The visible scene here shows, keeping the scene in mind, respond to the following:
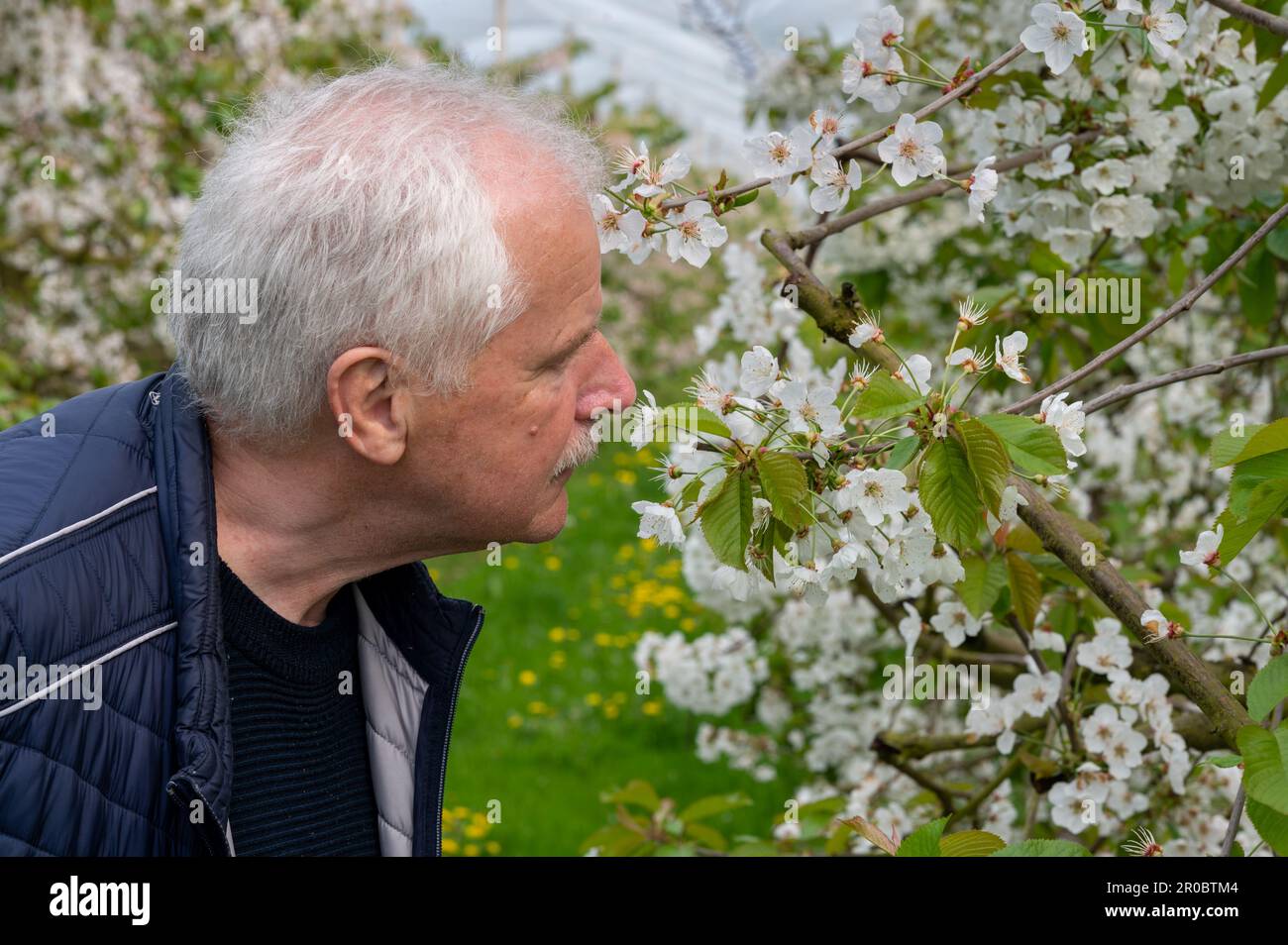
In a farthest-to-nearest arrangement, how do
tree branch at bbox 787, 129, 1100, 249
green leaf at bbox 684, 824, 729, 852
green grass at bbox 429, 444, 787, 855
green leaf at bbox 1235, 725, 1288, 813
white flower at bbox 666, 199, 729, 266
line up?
1. green grass at bbox 429, 444, 787, 855
2. green leaf at bbox 684, 824, 729, 852
3. tree branch at bbox 787, 129, 1100, 249
4. white flower at bbox 666, 199, 729, 266
5. green leaf at bbox 1235, 725, 1288, 813

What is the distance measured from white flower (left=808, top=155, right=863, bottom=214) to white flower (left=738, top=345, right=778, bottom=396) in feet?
0.77

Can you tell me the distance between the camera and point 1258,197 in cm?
208

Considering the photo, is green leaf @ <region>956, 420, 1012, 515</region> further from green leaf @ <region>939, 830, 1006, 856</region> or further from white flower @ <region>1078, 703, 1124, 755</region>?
white flower @ <region>1078, 703, 1124, 755</region>

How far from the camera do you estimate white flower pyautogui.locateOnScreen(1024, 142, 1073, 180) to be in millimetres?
1860

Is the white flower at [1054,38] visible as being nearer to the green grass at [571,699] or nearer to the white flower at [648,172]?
the white flower at [648,172]

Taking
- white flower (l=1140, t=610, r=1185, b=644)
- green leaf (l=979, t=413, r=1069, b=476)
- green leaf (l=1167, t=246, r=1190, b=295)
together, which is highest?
green leaf (l=1167, t=246, r=1190, b=295)

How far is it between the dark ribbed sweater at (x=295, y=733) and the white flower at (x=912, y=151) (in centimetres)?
92

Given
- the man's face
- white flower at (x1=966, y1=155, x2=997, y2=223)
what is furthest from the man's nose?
white flower at (x1=966, y1=155, x2=997, y2=223)

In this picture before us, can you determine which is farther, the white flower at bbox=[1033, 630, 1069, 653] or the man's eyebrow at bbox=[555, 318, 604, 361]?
the white flower at bbox=[1033, 630, 1069, 653]

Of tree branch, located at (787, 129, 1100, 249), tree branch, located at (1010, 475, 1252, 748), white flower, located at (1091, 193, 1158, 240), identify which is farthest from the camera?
white flower, located at (1091, 193, 1158, 240)

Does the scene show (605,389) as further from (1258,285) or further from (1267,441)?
(1258,285)

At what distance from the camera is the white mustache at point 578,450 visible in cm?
155

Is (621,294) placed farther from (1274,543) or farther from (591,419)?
(591,419)

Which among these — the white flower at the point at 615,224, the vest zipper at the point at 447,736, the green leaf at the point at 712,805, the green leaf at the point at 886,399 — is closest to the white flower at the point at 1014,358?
the green leaf at the point at 886,399
